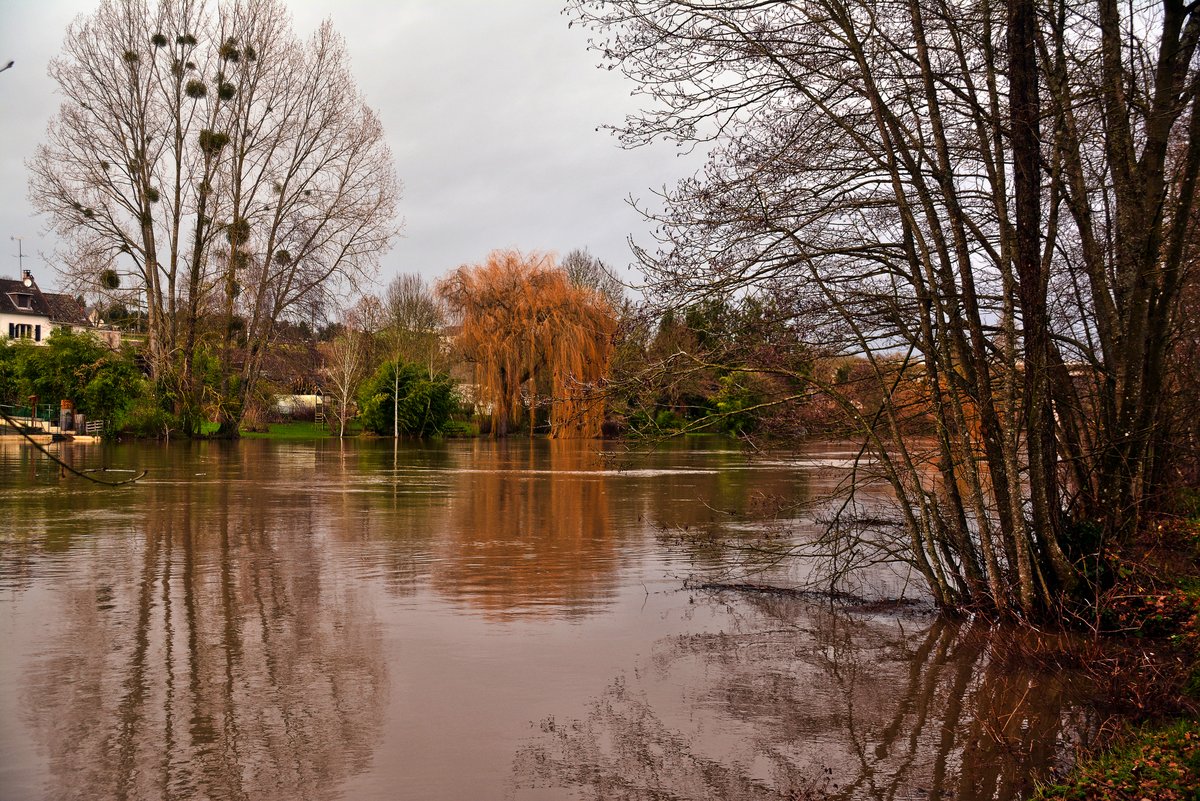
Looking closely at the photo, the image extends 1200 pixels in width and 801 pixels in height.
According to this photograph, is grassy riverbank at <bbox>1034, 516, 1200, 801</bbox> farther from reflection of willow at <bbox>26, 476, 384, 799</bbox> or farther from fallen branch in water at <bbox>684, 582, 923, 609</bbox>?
reflection of willow at <bbox>26, 476, 384, 799</bbox>

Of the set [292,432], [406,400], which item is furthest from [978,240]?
[292,432]

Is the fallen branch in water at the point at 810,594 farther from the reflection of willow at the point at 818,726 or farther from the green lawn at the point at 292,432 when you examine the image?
the green lawn at the point at 292,432

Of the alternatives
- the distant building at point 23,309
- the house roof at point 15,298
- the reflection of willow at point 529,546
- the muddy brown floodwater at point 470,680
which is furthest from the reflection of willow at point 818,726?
the house roof at point 15,298

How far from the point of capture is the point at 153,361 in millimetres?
40375

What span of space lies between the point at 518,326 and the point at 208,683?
42.7 metres

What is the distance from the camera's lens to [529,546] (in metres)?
12.1

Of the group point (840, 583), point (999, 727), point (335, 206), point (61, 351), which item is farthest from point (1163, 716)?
point (335, 206)

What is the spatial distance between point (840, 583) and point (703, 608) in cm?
205

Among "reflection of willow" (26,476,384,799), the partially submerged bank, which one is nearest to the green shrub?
"reflection of willow" (26,476,384,799)

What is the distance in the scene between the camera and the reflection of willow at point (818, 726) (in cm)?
492

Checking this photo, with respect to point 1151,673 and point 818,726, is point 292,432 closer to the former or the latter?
point 818,726

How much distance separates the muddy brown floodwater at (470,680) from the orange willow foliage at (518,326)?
115 ft

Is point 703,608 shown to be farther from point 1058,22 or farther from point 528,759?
point 1058,22

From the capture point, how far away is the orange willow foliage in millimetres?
47625
